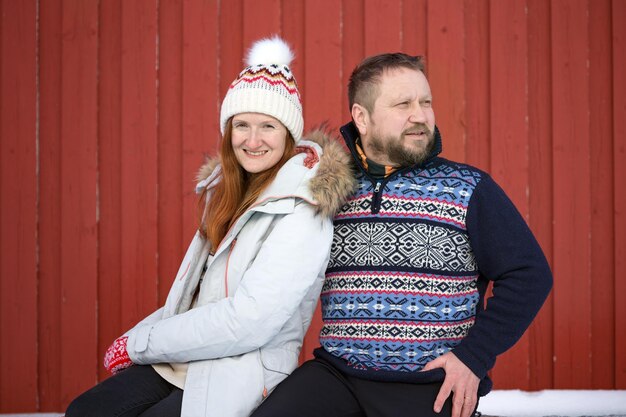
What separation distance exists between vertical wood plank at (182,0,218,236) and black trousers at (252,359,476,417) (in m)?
1.62

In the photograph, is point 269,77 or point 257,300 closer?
point 257,300

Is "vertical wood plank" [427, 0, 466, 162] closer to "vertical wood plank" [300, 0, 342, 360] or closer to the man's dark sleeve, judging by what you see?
"vertical wood plank" [300, 0, 342, 360]

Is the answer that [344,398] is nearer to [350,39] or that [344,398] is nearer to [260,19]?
[350,39]
